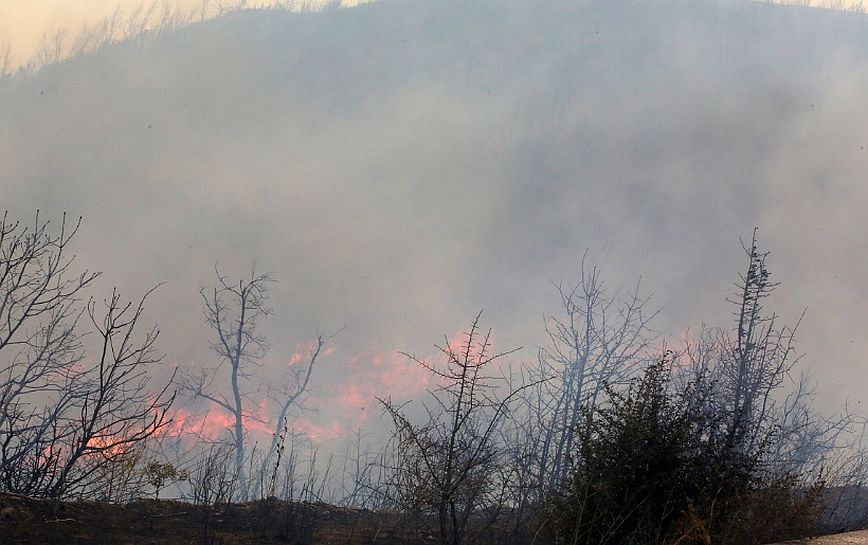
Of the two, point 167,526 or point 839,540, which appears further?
point 167,526

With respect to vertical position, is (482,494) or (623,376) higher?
(623,376)

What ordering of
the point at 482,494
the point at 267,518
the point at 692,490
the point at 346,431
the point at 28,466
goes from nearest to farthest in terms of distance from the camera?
the point at 692,490
the point at 482,494
the point at 28,466
the point at 267,518
the point at 346,431

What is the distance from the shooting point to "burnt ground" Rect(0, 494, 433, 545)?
28.5 ft

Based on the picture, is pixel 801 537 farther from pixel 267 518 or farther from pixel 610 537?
pixel 267 518

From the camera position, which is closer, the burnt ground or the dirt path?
the burnt ground

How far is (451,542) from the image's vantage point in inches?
394

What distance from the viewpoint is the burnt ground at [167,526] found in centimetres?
867

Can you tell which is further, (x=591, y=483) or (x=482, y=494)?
(x=482, y=494)

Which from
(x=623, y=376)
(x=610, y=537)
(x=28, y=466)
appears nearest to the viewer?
(x=610, y=537)

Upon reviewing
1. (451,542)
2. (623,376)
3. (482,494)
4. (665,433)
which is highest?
(623,376)

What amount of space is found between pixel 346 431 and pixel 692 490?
6737cm

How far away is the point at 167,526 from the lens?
33.6 feet

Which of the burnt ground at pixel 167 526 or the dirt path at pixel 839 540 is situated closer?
the burnt ground at pixel 167 526

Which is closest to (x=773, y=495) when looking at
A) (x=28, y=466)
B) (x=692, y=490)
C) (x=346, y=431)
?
(x=692, y=490)
